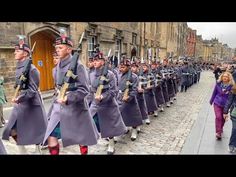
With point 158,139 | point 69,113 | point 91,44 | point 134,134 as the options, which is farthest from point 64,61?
point 91,44

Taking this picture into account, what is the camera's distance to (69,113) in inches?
156

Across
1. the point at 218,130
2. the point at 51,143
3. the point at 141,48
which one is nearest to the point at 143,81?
the point at 218,130

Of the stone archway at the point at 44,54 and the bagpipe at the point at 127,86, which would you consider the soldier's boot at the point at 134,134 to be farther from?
the stone archway at the point at 44,54

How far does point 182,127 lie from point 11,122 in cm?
474

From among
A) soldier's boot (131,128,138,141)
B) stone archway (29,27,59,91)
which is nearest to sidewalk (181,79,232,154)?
soldier's boot (131,128,138,141)

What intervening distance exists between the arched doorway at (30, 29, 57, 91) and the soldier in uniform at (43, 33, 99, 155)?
898 cm

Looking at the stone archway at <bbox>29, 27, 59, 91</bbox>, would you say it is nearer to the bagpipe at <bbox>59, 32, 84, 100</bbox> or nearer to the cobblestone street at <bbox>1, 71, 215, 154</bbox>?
the cobblestone street at <bbox>1, 71, 215, 154</bbox>

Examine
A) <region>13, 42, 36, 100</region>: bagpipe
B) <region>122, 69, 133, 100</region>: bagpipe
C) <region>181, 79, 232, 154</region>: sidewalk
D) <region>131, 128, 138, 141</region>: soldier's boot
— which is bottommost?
<region>181, 79, 232, 154</region>: sidewalk

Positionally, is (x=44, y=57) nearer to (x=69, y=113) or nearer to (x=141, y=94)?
(x=141, y=94)

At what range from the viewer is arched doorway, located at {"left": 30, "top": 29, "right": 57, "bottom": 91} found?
504 inches

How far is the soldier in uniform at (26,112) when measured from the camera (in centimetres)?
459

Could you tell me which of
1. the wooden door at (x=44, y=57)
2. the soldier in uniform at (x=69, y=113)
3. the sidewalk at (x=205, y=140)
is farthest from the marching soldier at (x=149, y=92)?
the wooden door at (x=44, y=57)

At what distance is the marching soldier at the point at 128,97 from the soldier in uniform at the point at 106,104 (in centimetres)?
82
